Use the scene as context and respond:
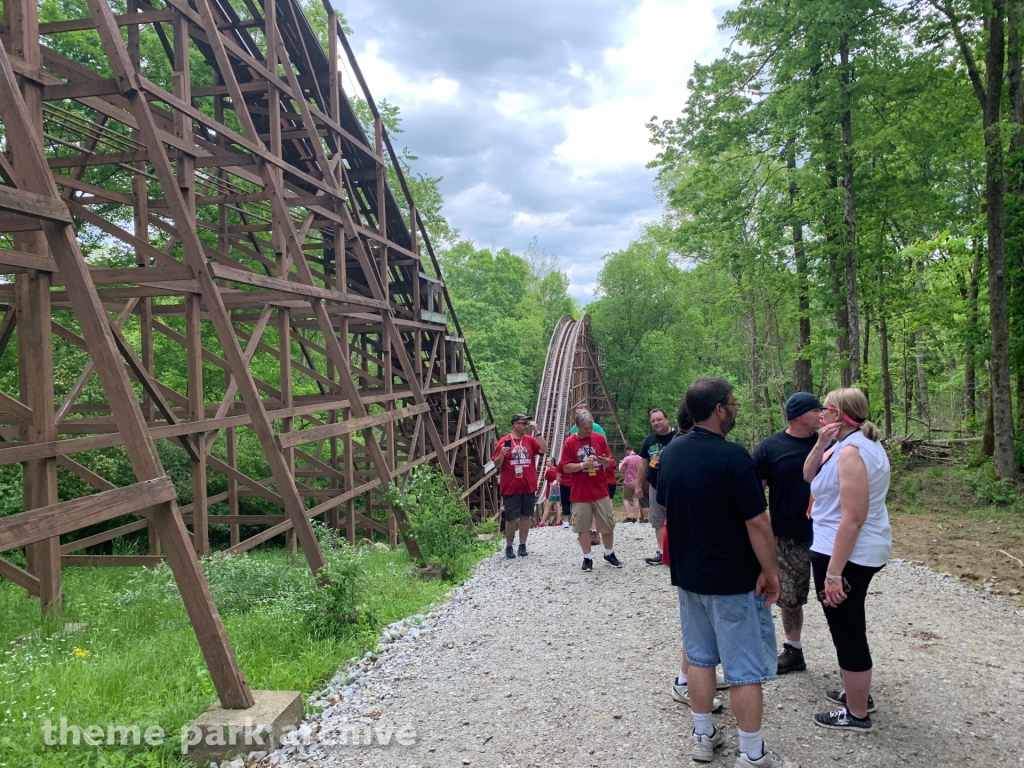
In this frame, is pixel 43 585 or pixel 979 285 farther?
pixel 979 285

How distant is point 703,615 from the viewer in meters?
2.99

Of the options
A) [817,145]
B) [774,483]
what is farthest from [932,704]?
[817,145]

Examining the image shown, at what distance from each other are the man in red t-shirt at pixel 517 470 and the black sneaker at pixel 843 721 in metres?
4.50

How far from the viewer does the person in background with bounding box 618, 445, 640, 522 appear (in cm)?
1081

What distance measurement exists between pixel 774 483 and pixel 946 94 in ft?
35.7

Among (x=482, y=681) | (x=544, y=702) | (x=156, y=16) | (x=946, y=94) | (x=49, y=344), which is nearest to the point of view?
(x=544, y=702)

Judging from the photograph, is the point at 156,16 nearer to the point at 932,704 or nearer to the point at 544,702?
the point at 544,702

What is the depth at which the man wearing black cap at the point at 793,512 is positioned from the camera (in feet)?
12.5

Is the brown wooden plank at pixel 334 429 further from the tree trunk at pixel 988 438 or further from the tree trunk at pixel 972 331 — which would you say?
the tree trunk at pixel 972 331

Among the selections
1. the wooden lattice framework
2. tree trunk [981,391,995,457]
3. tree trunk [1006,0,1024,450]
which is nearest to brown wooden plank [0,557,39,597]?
the wooden lattice framework

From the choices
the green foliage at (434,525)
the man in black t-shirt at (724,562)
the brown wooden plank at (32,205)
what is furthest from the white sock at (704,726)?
the green foliage at (434,525)

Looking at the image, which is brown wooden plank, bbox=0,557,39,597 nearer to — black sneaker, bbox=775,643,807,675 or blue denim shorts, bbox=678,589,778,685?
blue denim shorts, bbox=678,589,778,685

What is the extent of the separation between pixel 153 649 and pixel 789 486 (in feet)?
14.0

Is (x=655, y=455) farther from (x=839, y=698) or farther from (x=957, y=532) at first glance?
(x=957, y=532)
